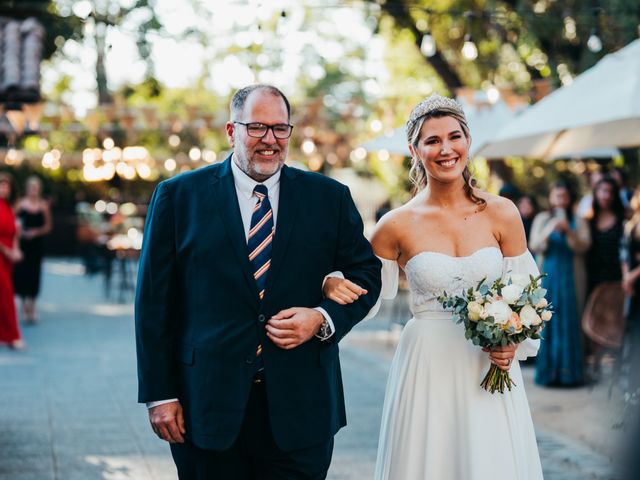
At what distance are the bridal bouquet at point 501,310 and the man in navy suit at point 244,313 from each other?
47cm

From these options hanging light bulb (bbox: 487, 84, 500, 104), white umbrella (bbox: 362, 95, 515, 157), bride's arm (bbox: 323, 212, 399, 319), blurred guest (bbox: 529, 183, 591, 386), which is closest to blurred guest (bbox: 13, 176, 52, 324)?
white umbrella (bbox: 362, 95, 515, 157)

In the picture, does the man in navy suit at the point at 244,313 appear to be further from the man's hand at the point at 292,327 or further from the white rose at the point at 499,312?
the white rose at the point at 499,312

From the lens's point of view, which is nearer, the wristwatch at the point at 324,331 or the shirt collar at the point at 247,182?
the wristwatch at the point at 324,331

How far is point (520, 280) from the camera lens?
12.7ft

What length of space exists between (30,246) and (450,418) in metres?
11.8

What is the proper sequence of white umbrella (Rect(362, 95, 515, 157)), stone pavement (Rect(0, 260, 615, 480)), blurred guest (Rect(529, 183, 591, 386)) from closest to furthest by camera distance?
stone pavement (Rect(0, 260, 615, 480))
blurred guest (Rect(529, 183, 591, 386))
white umbrella (Rect(362, 95, 515, 157))

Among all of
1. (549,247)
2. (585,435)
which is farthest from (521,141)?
(585,435)

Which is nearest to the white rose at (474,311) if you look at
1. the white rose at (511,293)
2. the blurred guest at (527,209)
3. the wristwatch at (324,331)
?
the white rose at (511,293)

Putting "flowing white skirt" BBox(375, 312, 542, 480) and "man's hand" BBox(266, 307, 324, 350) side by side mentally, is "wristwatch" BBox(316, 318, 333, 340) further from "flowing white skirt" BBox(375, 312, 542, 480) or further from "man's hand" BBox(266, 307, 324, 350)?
"flowing white skirt" BBox(375, 312, 542, 480)

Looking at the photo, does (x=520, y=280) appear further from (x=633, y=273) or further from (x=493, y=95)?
(x=493, y=95)

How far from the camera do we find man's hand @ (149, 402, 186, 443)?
347cm

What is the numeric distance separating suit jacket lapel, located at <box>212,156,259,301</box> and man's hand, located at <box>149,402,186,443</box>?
518mm

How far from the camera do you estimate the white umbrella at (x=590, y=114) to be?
7130 mm

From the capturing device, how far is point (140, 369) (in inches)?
137
